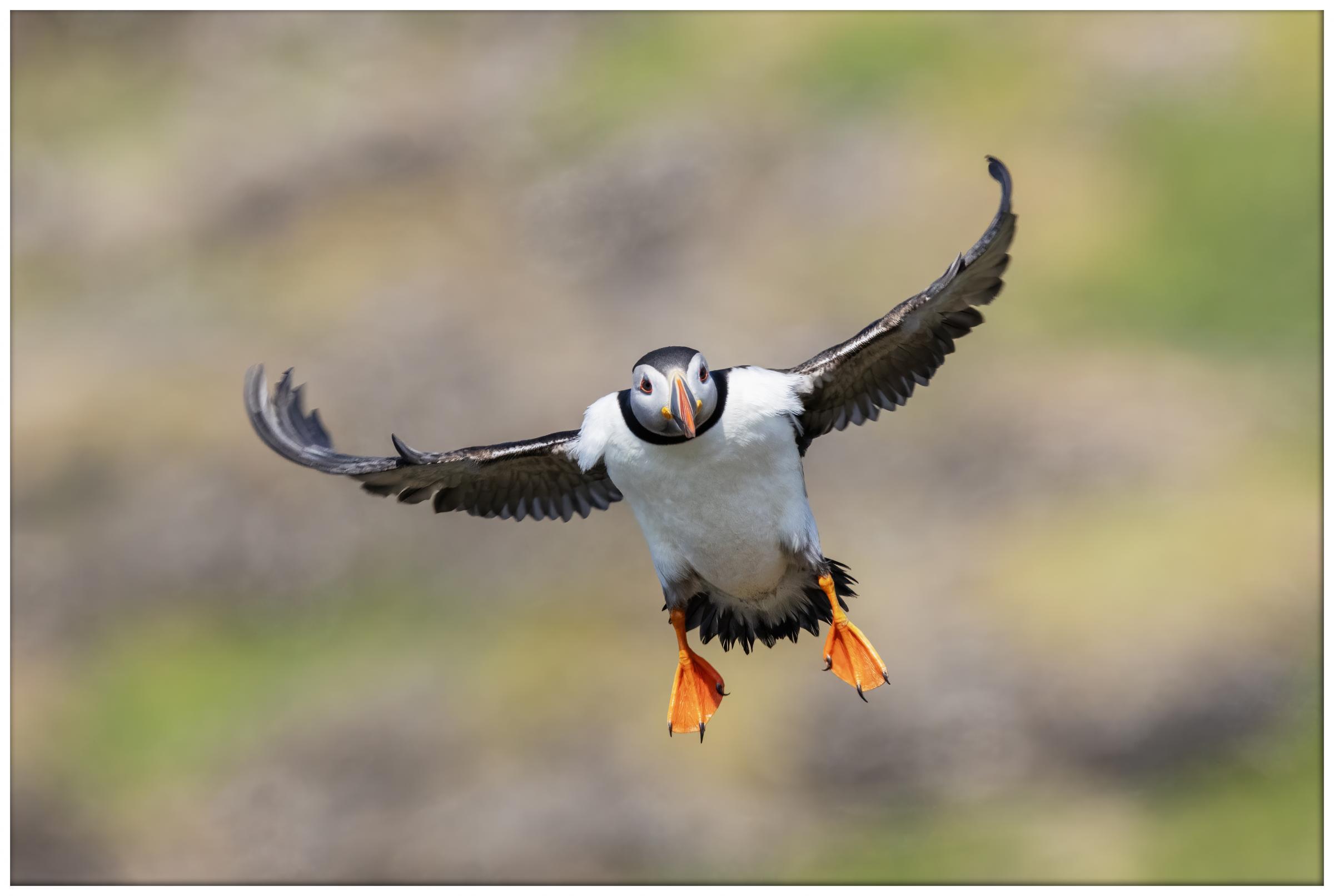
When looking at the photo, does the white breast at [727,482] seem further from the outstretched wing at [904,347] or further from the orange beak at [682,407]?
the orange beak at [682,407]

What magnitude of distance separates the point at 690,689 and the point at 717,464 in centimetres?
179

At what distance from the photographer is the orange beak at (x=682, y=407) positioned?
24.3 ft

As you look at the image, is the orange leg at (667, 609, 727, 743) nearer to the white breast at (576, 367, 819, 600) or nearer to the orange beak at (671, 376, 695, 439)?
the white breast at (576, 367, 819, 600)

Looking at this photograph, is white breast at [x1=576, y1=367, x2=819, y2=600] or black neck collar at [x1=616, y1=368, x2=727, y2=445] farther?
white breast at [x1=576, y1=367, x2=819, y2=600]

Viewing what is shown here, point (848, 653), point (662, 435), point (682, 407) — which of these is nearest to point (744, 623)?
point (848, 653)

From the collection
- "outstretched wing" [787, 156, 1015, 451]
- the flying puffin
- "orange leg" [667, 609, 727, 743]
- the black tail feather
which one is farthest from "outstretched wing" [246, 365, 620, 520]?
"outstretched wing" [787, 156, 1015, 451]

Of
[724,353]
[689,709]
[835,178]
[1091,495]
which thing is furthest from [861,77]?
[689,709]

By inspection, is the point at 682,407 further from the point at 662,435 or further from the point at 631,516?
the point at 631,516

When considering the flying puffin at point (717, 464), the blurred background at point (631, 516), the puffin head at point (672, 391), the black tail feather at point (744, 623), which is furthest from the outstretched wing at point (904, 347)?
the blurred background at point (631, 516)

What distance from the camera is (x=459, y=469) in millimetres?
9164

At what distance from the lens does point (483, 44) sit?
3344 cm

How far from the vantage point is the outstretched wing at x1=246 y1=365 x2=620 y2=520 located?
29.5ft

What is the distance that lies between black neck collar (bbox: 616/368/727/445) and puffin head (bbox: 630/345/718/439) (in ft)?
0.45

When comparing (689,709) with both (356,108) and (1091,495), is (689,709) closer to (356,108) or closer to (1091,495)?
(1091,495)
